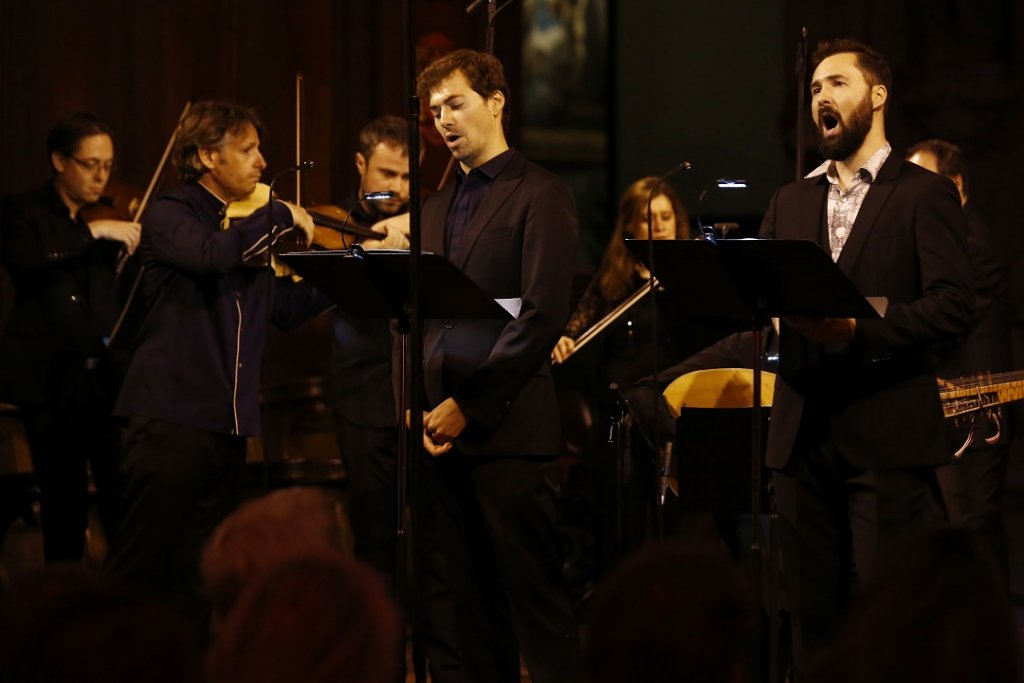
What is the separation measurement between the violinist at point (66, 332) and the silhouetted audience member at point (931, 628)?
4174 mm

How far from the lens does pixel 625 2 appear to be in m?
10.1

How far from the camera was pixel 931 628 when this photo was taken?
1.50 metres

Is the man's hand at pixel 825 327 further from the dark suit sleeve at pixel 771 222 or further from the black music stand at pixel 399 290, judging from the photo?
the black music stand at pixel 399 290

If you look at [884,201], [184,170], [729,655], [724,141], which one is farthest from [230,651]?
[724,141]

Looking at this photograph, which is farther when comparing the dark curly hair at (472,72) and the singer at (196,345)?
the singer at (196,345)

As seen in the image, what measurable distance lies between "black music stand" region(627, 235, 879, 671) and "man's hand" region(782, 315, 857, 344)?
26 mm

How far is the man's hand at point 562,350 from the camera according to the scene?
5.45 metres

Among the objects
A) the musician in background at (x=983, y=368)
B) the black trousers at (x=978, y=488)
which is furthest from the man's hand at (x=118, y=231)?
the black trousers at (x=978, y=488)

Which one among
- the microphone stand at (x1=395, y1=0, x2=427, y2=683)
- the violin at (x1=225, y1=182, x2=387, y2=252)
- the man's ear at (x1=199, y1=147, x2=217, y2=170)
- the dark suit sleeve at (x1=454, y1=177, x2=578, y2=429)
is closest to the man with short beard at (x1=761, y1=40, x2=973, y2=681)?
the dark suit sleeve at (x1=454, y1=177, x2=578, y2=429)

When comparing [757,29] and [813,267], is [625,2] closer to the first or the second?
[757,29]

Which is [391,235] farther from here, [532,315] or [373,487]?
[532,315]

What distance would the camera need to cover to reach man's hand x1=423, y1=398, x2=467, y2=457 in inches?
139

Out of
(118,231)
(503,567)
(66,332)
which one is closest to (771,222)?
(503,567)

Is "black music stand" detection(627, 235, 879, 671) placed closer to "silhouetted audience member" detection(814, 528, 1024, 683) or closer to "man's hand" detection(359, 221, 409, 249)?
"silhouetted audience member" detection(814, 528, 1024, 683)
